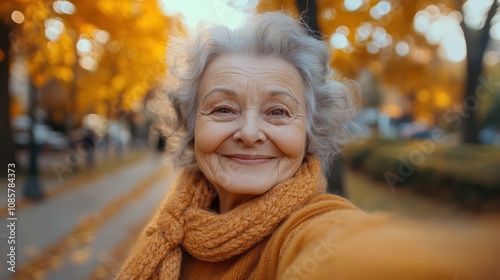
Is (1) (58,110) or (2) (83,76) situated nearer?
(2) (83,76)

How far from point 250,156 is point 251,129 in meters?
0.10

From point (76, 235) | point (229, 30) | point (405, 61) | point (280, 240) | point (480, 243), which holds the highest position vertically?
point (229, 30)

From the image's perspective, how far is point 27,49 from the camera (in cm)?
757

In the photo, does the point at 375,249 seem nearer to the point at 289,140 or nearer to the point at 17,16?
the point at 289,140

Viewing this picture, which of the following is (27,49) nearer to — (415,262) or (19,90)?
(415,262)

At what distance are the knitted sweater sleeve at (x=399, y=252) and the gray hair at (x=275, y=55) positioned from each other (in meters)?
0.78

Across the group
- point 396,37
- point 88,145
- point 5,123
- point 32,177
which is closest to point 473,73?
point 396,37

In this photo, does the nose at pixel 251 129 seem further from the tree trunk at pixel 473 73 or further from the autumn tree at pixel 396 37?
the tree trunk at pixel 473 73

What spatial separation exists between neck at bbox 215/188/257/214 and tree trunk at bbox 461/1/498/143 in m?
5.26

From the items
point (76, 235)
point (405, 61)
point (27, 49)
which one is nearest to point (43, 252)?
point (76, 235)

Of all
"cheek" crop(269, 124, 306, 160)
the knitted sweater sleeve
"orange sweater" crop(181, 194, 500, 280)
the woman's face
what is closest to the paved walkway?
the woman's face

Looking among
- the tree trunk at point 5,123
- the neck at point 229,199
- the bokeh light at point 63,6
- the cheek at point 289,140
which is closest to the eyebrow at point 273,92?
the cheek at point 289,140

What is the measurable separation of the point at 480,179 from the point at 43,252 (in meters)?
6.50

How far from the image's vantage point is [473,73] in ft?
24.9
